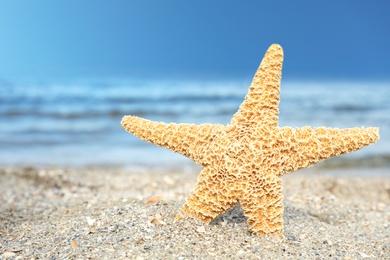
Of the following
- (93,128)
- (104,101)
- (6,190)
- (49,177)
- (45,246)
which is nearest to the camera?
(45,246)

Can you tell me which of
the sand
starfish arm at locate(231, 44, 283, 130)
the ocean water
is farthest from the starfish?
the ocean water

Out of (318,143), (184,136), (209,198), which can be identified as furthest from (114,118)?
(318,143)

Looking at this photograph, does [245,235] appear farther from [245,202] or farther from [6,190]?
[6,190]

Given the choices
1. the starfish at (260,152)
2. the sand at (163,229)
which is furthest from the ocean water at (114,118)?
the starfish at (260,152)

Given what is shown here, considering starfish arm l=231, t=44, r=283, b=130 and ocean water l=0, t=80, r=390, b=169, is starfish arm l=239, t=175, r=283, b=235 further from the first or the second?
ocean water l=0, t=80, r=390, b=169

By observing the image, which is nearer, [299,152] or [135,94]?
[299,152]

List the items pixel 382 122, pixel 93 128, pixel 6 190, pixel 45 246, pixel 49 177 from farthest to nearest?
pixel 382 122
pixel 93 128
pixel 49 177
pixel 6 190
pixel 45 246

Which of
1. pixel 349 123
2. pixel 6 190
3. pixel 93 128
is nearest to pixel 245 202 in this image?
pixel 6 190

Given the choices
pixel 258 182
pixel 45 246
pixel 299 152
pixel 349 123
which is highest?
pixel 349 123
